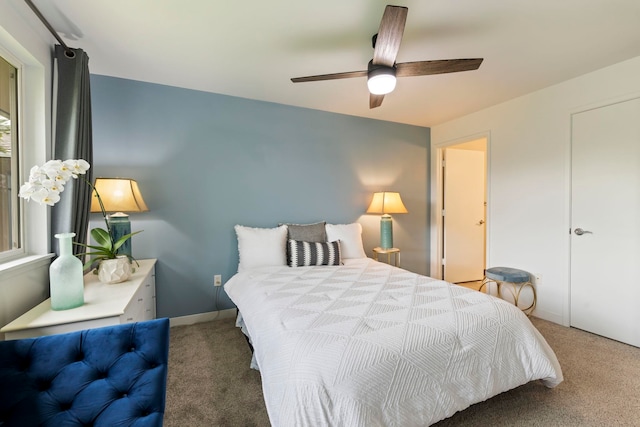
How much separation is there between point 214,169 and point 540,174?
138 inches

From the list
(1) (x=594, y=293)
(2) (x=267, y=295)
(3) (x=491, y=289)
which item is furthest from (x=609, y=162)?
(2) (x=267, y=295)

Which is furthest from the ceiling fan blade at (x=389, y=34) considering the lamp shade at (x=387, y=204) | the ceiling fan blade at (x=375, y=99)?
the lamp shade at (x=387, y=204)

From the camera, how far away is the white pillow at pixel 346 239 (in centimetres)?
314

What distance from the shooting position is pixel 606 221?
2.48 meters

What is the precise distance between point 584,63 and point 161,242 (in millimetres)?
4185

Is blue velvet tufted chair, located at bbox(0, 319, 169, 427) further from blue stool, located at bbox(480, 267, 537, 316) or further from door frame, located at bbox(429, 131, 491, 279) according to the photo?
door frame, located at bbox(429, 131, 491, 279)

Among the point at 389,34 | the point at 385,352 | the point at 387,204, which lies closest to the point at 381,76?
the point at 389,34

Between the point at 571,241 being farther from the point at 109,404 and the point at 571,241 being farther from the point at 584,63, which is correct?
the point at 109,404

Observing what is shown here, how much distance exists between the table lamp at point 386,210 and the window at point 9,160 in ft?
10.4

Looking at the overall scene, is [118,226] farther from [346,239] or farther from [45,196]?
[346,239]

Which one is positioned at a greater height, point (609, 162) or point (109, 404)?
point (609, 162)

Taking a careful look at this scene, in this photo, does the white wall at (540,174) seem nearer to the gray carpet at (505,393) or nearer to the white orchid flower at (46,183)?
the gray carpet at (505,393)

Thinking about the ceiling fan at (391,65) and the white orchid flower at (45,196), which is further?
the ceiling fan at (391,65)

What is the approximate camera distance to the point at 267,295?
1.88 m
